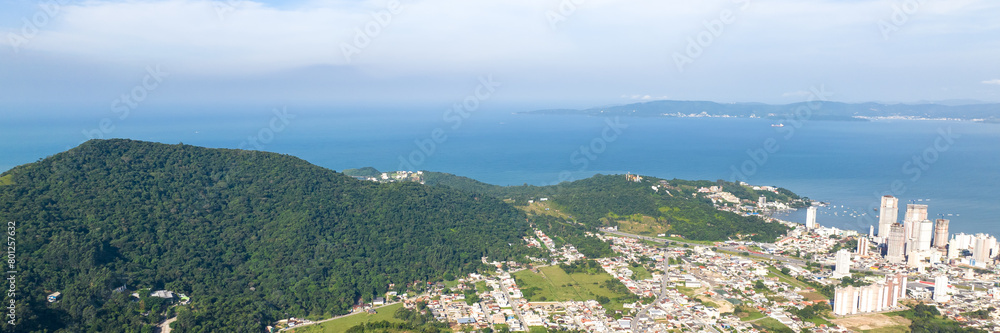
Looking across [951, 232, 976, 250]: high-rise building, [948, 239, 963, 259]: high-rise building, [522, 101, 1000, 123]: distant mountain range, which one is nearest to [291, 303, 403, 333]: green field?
[948, 239, 963, 259]: high-rise building

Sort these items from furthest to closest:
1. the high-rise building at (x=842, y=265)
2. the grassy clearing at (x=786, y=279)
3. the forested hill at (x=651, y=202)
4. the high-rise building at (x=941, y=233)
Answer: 1. the forested hill at (x=651, y=202)
2. the high-rise building at (x=941, y=233)
3. the high-rise building at (x=842, y=265)
4. the grassy clearing at (x=786, y=279)

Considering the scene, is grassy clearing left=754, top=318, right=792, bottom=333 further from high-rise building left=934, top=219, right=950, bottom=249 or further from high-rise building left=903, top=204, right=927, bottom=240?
high-rise building left=934, top=219, right=950, bottom=249

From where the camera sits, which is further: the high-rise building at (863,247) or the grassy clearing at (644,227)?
the grassy clearing at (644,227)

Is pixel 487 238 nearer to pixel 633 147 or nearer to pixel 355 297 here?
pixel 355 297

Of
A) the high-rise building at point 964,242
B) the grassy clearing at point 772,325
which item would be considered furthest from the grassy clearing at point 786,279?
the high-rise building at point 964,242

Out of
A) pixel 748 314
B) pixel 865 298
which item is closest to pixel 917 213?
pixel 865 298

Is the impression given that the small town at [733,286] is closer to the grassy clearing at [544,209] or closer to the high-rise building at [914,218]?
the high-rise building at [914,218]

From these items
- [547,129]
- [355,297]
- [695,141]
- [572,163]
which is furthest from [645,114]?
[355,297]
